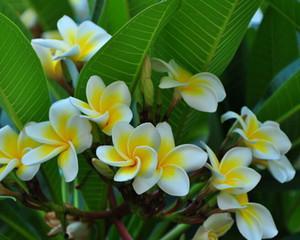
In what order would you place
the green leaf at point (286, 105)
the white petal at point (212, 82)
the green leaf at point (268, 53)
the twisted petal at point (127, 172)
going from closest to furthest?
the twisted petal at point (127, 172), the white petal at point (212, 82), the green leaf at point (286, 105), the green leaf at point (268, 53)

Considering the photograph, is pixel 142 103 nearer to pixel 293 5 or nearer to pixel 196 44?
pixel 196 44

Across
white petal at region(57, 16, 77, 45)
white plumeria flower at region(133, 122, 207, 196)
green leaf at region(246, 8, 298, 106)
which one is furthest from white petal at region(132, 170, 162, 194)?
green leaf at region(246, 8, 298, 106)

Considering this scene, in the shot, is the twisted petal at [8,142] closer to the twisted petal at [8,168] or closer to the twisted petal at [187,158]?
the twisted petal at [8,168]

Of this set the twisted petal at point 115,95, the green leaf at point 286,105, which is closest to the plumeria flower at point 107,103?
the twisted petal at point 115,95

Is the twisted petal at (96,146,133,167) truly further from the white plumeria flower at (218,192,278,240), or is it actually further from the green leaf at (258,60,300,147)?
the green leaf at (258,60,300,147)

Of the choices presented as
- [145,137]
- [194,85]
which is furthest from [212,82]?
[145,137]

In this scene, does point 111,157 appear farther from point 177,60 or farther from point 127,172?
point 177,60

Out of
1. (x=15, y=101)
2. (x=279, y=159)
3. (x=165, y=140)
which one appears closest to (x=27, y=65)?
(x=15, y=101)
